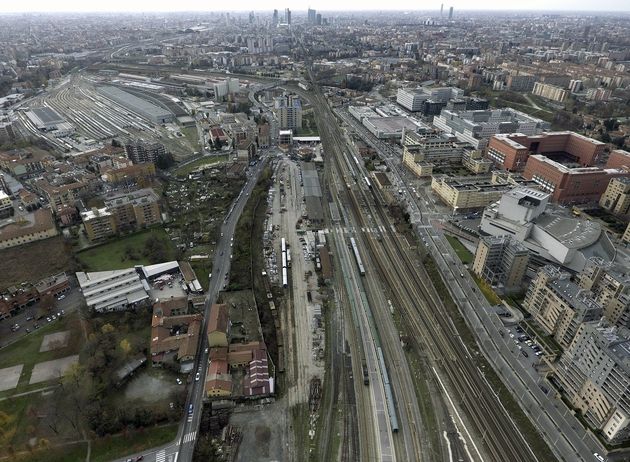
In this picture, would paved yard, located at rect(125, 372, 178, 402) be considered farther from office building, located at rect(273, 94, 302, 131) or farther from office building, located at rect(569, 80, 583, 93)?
office building, located at rect(569, 80, 583, 93)

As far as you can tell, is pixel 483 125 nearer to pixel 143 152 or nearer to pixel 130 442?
pixel 143 152

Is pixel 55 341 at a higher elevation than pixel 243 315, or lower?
higher

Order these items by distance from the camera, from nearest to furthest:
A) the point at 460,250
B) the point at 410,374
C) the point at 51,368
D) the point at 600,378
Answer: the point at 600,378 → the point at 51,368 → the point at 410,374 → the point at 460,250

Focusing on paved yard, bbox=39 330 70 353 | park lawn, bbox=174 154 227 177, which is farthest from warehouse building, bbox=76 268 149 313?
park lawn, bbox=174 154 227 177

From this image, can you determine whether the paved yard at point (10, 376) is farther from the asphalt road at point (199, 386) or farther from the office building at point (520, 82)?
the office building at point (520, 82)

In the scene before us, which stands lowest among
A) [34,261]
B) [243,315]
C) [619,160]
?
[243,315]

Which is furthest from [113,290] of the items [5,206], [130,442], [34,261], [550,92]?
[550,92]

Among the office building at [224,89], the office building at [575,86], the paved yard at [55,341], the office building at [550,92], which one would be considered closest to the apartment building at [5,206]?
the paved yard at [55,341]
